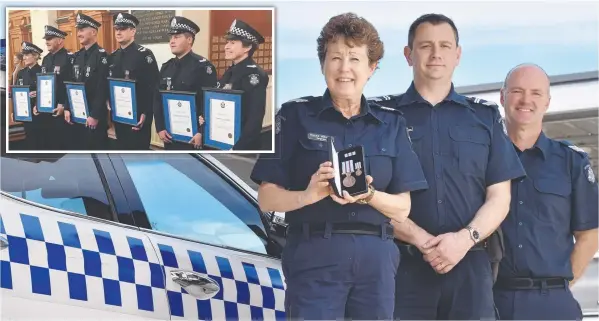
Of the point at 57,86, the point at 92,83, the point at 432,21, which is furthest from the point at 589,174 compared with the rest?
the point at 57,86

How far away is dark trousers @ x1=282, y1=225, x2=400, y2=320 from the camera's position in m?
2.49

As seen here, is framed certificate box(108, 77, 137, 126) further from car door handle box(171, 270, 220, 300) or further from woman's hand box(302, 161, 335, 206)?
woman's hand box(302, 161, 335, 206)

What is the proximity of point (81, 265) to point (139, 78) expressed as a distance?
629 mm

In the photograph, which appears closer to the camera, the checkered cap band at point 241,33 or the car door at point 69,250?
the car door at point 69,250

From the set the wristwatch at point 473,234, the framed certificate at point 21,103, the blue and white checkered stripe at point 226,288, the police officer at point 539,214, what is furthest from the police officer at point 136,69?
the police officer at point 539,214

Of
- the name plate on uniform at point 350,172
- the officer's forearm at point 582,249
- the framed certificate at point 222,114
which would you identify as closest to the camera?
the name plate on uniform at point 350,172

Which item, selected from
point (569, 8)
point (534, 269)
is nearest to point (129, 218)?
point (534, 269)

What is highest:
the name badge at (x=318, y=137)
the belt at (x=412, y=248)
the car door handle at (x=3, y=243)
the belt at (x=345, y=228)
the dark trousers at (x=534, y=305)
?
the name badge at (x=318, y=137)

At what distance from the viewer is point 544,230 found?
306cm

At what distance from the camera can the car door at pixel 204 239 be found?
2.94 meters

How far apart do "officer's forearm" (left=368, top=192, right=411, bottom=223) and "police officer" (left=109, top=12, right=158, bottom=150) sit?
0.83 m

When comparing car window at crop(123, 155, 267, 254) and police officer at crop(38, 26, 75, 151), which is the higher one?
police officer at crop(38, 26, 75, 151)

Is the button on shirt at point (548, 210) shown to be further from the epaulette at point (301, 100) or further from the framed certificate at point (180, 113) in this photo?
the framed certificate at point (180, 113)

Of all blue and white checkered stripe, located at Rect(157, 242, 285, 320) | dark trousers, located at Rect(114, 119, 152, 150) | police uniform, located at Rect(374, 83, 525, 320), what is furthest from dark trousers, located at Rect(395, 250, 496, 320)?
dark trousers, located at Rect(114, 119, 152, 150)
